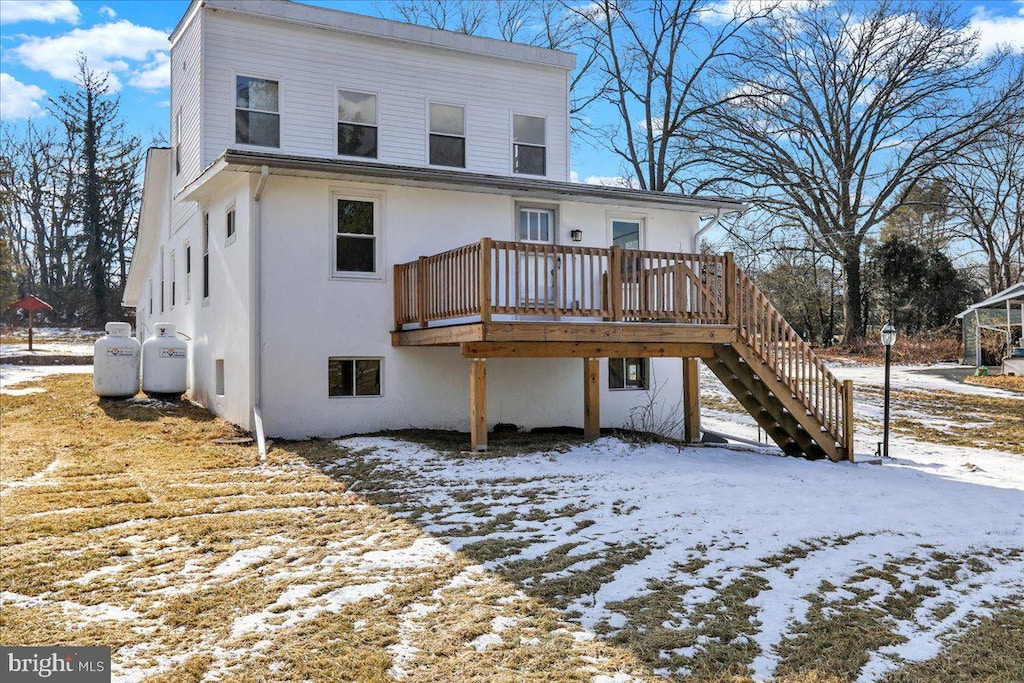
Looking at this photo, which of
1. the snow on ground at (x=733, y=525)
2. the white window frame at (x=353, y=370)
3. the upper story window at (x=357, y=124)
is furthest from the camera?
the upper story window at (x=357, y=124)

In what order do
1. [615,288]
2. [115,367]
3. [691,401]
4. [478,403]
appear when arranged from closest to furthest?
1. [478,403]
2. [615,288]
3. [691,401]
4. [115,367]

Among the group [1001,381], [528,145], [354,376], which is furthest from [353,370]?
[1001,381]

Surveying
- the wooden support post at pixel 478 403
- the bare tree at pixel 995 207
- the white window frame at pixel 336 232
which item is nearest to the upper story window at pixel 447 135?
the white window frame at pixel 336 232

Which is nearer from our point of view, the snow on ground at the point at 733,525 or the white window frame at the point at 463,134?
the snow on ground at the point at 733,525

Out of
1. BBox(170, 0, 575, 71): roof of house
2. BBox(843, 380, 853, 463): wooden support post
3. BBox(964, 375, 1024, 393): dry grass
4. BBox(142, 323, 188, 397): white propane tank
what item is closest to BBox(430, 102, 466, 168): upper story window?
BBox(170, 0, 575, 71): roof of house

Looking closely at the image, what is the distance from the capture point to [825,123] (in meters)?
33.8

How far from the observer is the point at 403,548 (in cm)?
637

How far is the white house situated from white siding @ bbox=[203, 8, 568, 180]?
0.12ft

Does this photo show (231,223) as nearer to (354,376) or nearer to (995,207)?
(354,376)

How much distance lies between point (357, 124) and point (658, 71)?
52.8 ft

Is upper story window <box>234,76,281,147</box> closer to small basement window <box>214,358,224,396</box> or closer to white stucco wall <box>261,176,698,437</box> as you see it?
white stucco wall <box>261,176,698,437</box>

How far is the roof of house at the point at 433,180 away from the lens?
11211 millimetres

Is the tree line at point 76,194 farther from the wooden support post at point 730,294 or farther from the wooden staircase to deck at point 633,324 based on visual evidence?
the wooden support post at point 730,294

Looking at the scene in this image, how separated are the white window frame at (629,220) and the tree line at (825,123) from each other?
45.3 ft
